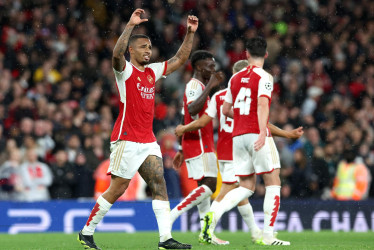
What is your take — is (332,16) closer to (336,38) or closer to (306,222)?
(336,38)

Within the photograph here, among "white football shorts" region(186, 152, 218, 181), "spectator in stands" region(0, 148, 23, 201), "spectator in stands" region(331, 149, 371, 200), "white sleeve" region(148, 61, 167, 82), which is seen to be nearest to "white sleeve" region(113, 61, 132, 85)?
"white sleeve" region(148, 61, 167, 82)

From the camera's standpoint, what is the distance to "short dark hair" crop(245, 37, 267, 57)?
27.3ft

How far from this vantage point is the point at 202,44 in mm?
19328

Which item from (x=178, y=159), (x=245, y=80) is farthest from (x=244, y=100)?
(x=178, y=159)

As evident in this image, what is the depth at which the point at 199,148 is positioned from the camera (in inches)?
382

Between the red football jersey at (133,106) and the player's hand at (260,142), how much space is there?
1.09 metres

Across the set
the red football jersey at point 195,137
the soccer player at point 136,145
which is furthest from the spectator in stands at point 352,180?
the soccer player at point 136,145

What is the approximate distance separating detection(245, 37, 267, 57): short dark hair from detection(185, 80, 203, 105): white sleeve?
4.52 ft

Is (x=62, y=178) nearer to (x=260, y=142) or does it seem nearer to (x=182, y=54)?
(x=182, y=54)

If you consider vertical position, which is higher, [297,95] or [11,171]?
[297,95]

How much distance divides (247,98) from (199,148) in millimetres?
1563

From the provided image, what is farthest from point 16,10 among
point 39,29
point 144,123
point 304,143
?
point 144,123

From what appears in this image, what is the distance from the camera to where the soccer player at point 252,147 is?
823 cm

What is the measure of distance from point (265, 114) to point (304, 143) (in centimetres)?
813
